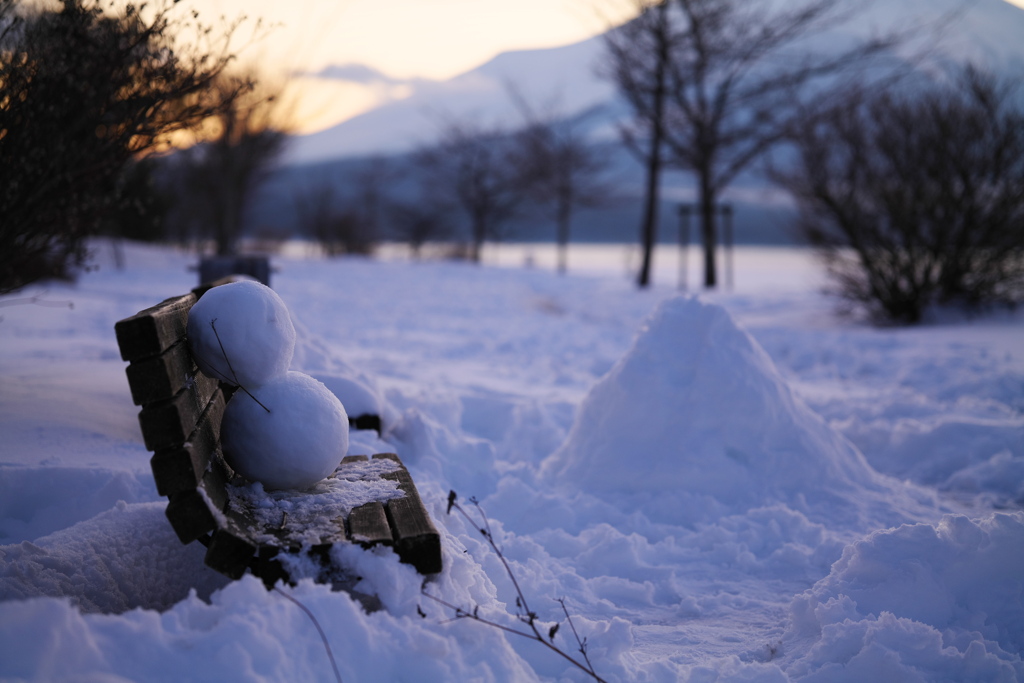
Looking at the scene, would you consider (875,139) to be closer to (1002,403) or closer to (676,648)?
(1002,403)

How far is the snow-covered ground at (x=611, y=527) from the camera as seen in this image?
5.60 feet

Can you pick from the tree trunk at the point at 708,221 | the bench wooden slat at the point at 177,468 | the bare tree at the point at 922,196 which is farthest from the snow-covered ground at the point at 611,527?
the tree trunk at the point at 708,221

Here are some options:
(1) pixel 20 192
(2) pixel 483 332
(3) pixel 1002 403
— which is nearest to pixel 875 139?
(3) pixel 1002 403

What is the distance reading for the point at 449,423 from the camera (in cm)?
438

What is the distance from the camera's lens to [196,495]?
1852 millimetres

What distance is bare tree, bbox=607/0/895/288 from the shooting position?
529 inches

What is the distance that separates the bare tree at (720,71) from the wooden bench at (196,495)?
13.0 m

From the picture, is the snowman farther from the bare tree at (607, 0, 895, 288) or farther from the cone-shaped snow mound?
the bare tree at (607, 0, 895, 288)

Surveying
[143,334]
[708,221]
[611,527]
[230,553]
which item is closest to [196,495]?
[230,553]

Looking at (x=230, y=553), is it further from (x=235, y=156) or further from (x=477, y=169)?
(x=477, y=169)

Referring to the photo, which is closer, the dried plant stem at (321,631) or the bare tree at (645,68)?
the dried plant stem at (321,631)

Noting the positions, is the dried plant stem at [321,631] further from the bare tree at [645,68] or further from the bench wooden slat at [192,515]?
the bare tree at [645,68]

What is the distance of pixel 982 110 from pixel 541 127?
677 inches

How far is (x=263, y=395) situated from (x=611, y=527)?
160cm
